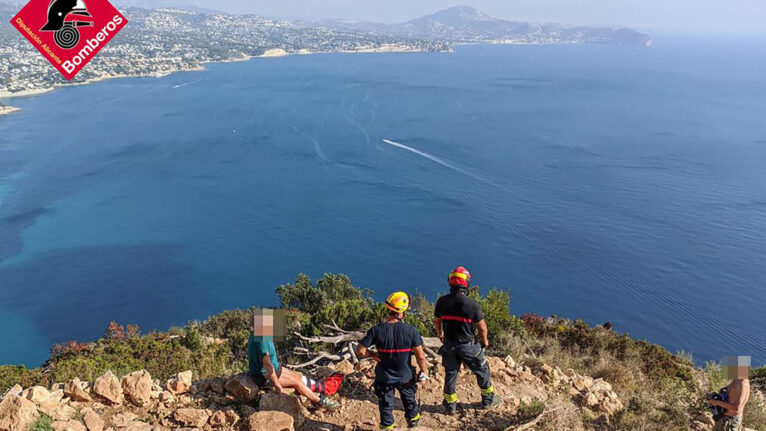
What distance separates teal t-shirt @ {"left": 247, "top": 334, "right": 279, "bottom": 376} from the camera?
5.52 meters

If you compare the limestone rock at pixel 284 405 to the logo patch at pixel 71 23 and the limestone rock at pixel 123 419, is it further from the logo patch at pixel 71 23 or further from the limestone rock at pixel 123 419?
the logo patch at pixel 71 23

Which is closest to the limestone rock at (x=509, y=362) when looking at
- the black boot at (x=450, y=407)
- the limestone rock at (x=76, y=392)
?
the black boot at (x=450, y=407)

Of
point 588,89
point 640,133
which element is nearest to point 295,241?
point 640,133

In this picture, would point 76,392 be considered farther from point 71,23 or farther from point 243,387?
point 71,23

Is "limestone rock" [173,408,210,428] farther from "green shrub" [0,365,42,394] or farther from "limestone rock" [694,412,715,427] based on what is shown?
"limestone rock" [694,412,715,427]

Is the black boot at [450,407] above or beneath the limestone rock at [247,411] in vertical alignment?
beneath

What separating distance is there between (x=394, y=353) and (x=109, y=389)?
3817 mm

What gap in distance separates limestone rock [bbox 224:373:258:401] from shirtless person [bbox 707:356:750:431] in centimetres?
Answer: 575

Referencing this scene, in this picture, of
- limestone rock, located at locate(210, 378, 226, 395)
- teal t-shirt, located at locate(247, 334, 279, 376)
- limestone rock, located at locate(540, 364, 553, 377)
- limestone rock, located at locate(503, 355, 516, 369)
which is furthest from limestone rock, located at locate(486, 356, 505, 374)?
limestone rock, located at locate(210, 378, 226, 395)

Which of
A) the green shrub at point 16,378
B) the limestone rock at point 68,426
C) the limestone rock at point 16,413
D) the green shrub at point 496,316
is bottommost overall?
the green shrub at point 16,378

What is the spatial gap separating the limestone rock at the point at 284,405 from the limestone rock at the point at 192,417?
68 cm

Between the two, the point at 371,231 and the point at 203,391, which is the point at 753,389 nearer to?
the point at 203,391

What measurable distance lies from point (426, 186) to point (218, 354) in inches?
1659

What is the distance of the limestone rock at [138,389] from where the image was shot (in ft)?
19.3
